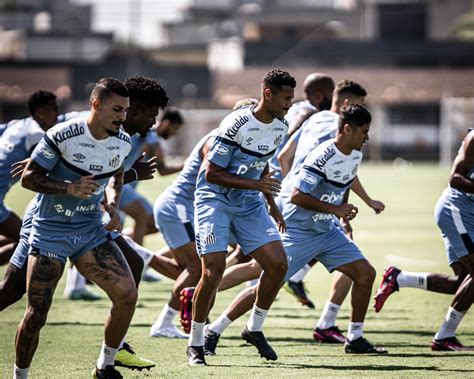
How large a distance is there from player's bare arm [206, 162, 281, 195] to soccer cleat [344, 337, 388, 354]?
177 centimetres

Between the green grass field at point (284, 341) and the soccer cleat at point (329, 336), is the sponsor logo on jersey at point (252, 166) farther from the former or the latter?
the soccer cleat at point (329, 336)

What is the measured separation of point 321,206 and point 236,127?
1.05m

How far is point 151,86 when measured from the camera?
8836mm

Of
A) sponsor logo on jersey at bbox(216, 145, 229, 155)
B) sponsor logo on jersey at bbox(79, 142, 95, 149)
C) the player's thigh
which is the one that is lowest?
the player's thigh

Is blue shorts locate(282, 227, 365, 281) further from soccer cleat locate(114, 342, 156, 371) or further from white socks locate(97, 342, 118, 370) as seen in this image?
white socks locate(97, 342, 118, 370)

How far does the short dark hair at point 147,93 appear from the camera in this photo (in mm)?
8805

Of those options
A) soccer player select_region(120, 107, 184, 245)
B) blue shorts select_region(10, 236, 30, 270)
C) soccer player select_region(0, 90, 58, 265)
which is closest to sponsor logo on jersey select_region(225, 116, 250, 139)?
blue shorts select_region(10, 236, 30, 270)

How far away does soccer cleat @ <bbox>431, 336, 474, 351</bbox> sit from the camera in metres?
9.60

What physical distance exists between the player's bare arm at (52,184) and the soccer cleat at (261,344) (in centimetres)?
233

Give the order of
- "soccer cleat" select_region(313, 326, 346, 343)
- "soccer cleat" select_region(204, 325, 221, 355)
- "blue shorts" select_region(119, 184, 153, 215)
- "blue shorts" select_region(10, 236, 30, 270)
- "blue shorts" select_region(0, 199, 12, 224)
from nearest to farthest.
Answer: "blue shorts" select_region(10, 236, 30, 270) → "soccer cleat" select_region(204, 325, 221, 355) → "soccer cleat" select_region(313, 326, 346, 343) → "blue shorts" select_region(0, 199, 12, 224) → "blue shorts" select_region(119, 184, 153, 215)

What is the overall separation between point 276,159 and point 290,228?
244 cm

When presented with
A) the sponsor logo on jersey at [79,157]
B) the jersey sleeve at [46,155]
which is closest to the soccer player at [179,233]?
the sponsor logo on jersey at [79,157]

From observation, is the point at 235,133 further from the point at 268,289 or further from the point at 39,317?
the point at 39,317

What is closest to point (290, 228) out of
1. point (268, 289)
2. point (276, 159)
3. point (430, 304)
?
point (268, 289)
